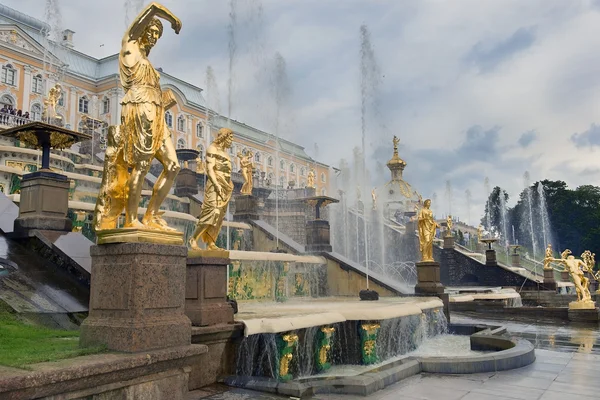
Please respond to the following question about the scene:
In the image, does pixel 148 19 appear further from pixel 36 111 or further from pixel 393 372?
pixel 36 111

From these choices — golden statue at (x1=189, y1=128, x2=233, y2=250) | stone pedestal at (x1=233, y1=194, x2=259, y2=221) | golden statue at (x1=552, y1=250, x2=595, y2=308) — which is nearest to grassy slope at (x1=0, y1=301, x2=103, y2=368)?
golden statue at (x1=189, y1=128, x2=233, y2=250)

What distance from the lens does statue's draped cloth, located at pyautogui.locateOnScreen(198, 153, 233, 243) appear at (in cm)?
836

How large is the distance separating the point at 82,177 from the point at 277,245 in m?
7.20

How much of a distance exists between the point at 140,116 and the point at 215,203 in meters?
2.75

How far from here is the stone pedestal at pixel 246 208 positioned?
19.6m

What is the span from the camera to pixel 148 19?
612 centimetres

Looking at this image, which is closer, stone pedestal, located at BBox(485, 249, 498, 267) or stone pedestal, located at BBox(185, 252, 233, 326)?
A: stone pedestal, located at BBox(185, 252, 233, 326)

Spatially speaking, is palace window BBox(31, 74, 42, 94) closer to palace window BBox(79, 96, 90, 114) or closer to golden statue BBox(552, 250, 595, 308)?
palace window BBox(79, 96, 90, 114)

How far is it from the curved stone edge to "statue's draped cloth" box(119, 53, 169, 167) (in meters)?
3.20

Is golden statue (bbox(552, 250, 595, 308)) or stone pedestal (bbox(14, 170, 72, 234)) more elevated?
stone pedestal (bbox(14, 170, 72, 234))

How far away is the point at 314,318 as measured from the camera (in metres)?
7.71

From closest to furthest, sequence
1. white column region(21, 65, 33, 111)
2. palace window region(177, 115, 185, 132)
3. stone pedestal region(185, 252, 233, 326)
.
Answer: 1. stone pedestal region(185, 252, 233, 326)
2. white column region(21, 65, 33, 111)
3. palace window region(177, 115, 185, 132)

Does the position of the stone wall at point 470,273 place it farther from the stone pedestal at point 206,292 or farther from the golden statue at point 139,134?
the golden statue at point 139,134

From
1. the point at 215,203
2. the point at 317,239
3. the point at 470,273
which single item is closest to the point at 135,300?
the point at 215,203
